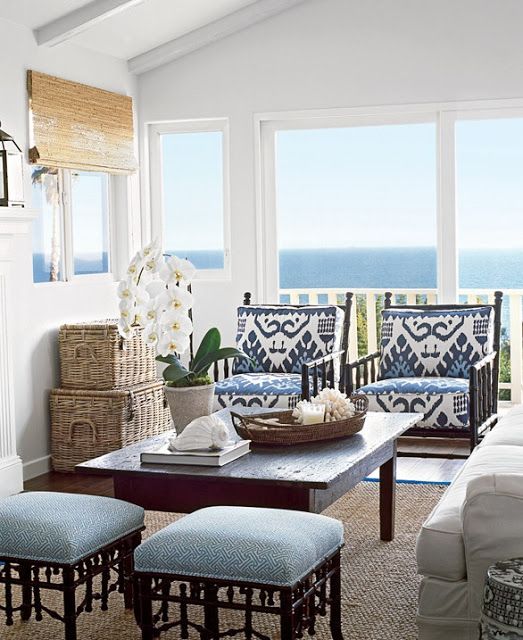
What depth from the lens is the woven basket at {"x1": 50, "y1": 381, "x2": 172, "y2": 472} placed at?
5488 mm

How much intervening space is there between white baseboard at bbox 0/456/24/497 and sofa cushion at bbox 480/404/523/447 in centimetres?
Answer: 235

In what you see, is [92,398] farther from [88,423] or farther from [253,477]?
[253,477]

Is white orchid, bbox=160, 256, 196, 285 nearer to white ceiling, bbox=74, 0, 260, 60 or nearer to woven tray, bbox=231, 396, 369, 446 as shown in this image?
woven tray, bbox=231, 396, 369, 446

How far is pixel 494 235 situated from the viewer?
6.30 m

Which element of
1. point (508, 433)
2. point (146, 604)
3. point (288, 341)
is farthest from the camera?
point (288, 341)

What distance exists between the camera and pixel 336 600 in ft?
9.59

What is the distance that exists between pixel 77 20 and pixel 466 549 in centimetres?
395

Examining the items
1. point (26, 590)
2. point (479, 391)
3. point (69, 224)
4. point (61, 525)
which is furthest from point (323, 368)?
point (61, 525)

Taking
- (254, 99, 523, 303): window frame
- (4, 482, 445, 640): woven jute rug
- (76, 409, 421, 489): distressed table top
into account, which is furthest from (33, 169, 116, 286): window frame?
(76, 409, 421, 489): distressed table top

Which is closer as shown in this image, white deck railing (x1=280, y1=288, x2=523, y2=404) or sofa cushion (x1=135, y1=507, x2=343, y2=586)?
sofa cushion (x1=135, y1=507, x2=343, y2=586)

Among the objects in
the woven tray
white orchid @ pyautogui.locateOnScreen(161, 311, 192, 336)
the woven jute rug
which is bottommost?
the woven jute rug

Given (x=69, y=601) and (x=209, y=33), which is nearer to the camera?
(x=69, y=601)

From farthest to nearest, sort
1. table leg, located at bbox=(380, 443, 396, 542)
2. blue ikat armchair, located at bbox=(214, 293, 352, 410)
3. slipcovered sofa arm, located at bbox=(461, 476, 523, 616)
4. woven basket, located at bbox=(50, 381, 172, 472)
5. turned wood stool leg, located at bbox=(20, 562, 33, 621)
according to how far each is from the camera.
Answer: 1. blue ikat armchair, located at bbox=(214, 293, 352, 410)
2. woven basket, located at bbox=(50, 381, 172, 472)
3. table leg, located at bbox=(380, 443, 396, 542)
4. turned wood stool leg, located at bbox=(20, 562, 33, 621)
5. slipcovered sofa arm, located at bbox=(461, 476, 523, 616)

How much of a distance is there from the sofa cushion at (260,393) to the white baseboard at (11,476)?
3.46ft
